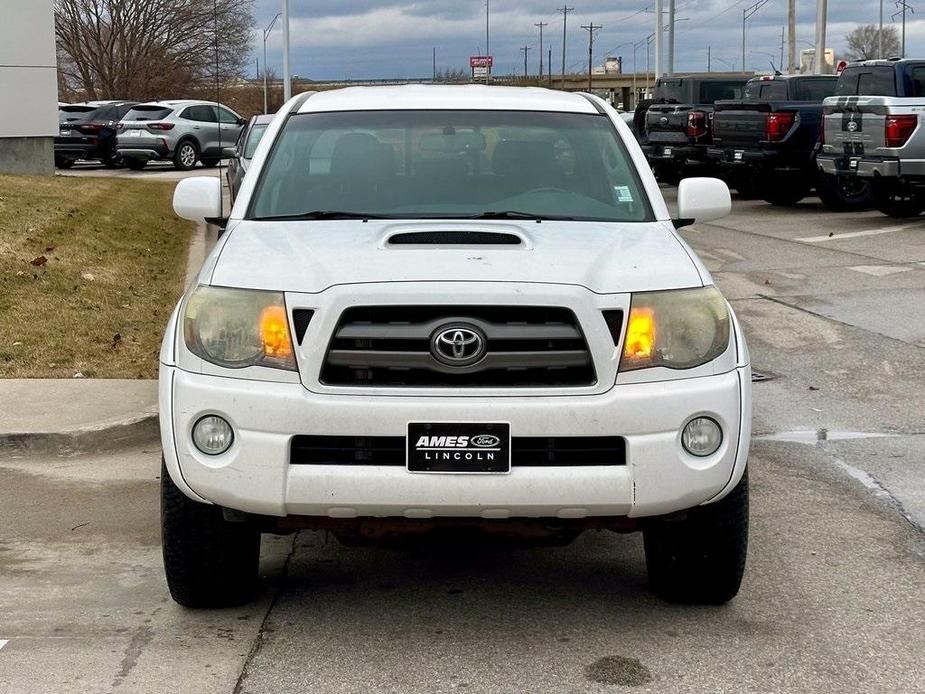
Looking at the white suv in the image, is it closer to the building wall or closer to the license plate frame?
the license plate frame

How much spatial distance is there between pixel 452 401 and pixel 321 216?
1.36 meters

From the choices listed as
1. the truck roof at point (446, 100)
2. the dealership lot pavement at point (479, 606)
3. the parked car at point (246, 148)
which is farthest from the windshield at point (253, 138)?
the truck roof at point (446, 100)

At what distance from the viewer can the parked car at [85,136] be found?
32.1 metres

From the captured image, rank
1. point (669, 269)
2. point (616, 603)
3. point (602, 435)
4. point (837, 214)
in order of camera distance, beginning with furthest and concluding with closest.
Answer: point (837, 214), point (616, 603), point (669, 269), point (602, 435)

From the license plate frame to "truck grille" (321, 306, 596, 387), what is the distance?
0.14 meters

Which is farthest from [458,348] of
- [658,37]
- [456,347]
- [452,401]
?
[658,37]

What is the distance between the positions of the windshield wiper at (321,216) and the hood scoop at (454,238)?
1.76 feet

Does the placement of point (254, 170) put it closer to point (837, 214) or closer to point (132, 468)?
point (132, 468)

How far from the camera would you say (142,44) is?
60.2m

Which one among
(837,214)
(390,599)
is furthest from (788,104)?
(390,599)

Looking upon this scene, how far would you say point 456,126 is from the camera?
5.59 meters

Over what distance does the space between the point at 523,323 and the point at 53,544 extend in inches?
96.8

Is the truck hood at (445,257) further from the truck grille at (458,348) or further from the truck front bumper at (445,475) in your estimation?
the truck front bumper at (445,475)

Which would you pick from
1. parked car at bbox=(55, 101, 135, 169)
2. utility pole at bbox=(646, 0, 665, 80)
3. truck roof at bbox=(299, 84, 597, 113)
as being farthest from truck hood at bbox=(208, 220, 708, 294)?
utility pole at bbox=(646, 0, 665, 80)
